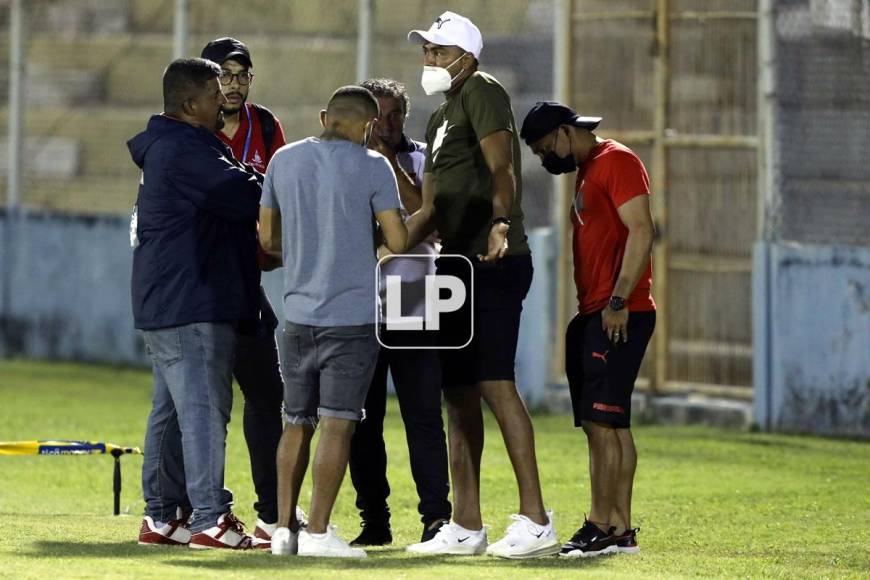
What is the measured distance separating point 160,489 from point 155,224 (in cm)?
111

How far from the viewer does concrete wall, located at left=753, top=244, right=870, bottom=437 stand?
12.6 m

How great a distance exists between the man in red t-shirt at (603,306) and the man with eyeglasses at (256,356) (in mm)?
1231

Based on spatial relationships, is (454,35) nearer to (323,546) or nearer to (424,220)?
(424,220)

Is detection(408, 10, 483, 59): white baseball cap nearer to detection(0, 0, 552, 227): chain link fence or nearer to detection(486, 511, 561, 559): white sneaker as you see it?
detection(486, 511, 561, 559): white sneaker

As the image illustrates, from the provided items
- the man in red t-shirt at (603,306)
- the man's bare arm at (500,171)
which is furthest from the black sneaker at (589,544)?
the man's bare arm at (500,171)

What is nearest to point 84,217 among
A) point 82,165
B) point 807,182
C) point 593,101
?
point 82,165

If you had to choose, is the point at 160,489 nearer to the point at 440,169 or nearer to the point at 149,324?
the point at 149,324

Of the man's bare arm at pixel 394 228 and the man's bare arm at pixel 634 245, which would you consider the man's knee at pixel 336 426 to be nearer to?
the man's bare arm at pixel 394 228

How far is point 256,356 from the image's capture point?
7.98m

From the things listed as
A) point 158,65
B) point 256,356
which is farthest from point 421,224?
point 158,65

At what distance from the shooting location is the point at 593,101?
1439 cm

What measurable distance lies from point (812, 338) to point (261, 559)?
6.63 meters

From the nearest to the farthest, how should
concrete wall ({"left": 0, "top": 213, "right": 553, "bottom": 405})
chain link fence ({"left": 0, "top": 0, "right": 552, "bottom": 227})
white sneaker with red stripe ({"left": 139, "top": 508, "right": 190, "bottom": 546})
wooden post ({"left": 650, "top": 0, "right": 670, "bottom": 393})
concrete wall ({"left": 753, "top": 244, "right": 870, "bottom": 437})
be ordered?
white sneaker with red stripe ({"left": 139, "top": 508, "right": 190, "bottom": 546}) → concrete wall ({"left": 753, "top": 244, "right": 870, "bottom": 437}) → wooden post ({"left": 650, "top": 0, "right": 670, "bottom": 393}) → chain link fence ({"left": 0, "top": 0, "right": 552, "bottom": 227}) → concrete wall ({"left": 0, "top": 213, "right": 553, "bottom": 405})

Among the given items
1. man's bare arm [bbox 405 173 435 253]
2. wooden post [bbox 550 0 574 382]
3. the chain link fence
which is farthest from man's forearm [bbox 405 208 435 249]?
the chain link fence
